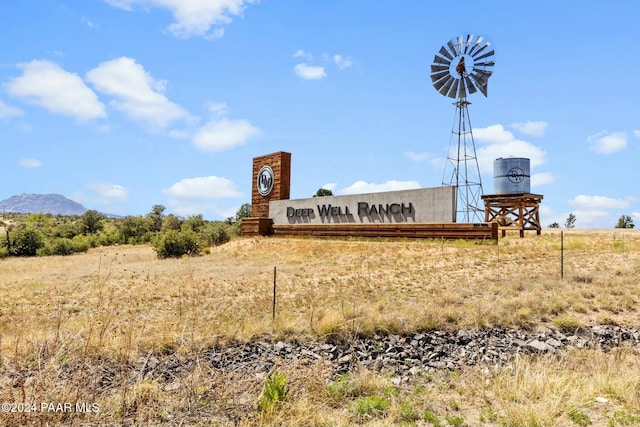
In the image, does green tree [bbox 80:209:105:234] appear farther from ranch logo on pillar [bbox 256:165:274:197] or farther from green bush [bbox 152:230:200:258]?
green bush [bbox 152:230:200:258]

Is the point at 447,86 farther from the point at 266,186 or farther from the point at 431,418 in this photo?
the point at 431,418

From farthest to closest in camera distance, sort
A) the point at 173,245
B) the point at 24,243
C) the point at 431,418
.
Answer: the point at 24,243
the point at 173,245
the point at 431,418

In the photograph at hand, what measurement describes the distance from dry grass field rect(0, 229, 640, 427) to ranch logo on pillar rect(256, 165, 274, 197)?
48.9ft

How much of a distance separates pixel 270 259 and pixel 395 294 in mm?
10963

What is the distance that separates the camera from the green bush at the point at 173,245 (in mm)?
25031

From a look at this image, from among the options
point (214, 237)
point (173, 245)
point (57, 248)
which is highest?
point (214, 237)

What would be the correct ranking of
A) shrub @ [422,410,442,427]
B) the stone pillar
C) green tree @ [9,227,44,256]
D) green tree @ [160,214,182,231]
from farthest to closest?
green tree @ [160,214,182,231], the stone pillar, green tree @ [9,227,44,256], shrub @ [422,410,442,427]

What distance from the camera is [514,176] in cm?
2625

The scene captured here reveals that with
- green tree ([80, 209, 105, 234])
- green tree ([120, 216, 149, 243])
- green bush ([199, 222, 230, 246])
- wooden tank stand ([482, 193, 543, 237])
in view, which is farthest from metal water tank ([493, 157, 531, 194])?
green tree ([80, 209, 105, 234])

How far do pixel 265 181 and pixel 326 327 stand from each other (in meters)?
26.9

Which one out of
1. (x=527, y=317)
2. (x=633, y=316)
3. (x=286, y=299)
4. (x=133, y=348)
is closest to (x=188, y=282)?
(x=286, y=299)

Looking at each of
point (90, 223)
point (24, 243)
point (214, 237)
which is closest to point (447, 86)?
point (214, 237)

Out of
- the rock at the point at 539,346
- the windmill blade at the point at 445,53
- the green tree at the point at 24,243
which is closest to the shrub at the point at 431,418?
the rock at the point at 539,346

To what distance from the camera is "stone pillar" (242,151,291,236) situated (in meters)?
32.1
